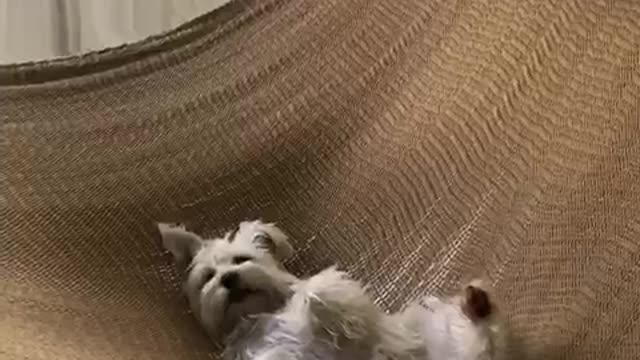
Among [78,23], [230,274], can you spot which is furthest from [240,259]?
[78,23]

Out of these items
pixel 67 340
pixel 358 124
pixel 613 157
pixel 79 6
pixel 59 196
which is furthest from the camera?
pixel 79 6

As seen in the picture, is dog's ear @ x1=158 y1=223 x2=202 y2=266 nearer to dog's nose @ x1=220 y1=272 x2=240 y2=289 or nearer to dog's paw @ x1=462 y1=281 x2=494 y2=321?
dog's nose @ x1=220 y1=272 x2=240 y2=289

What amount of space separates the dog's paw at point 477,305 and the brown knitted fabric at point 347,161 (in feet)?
0.28

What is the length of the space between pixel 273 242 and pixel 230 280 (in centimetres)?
10

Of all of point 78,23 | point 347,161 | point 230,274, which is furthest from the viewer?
point 78,23

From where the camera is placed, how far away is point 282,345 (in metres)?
1.23

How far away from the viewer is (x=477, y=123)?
142 centimetres

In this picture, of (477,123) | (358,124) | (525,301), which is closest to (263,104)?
(358,124)

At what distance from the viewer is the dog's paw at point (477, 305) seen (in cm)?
119

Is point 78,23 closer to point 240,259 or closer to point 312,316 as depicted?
point 240,259

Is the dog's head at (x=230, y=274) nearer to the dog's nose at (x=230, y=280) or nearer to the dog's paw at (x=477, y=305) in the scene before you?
the dog's nose at (x=230, y=280)

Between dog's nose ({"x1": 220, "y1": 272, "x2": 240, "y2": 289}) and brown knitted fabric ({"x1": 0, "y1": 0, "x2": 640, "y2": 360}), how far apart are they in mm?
68

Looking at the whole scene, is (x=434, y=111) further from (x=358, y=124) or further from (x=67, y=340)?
(x=67, y=340)

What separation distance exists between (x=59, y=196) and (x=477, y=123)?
0.47 meters
